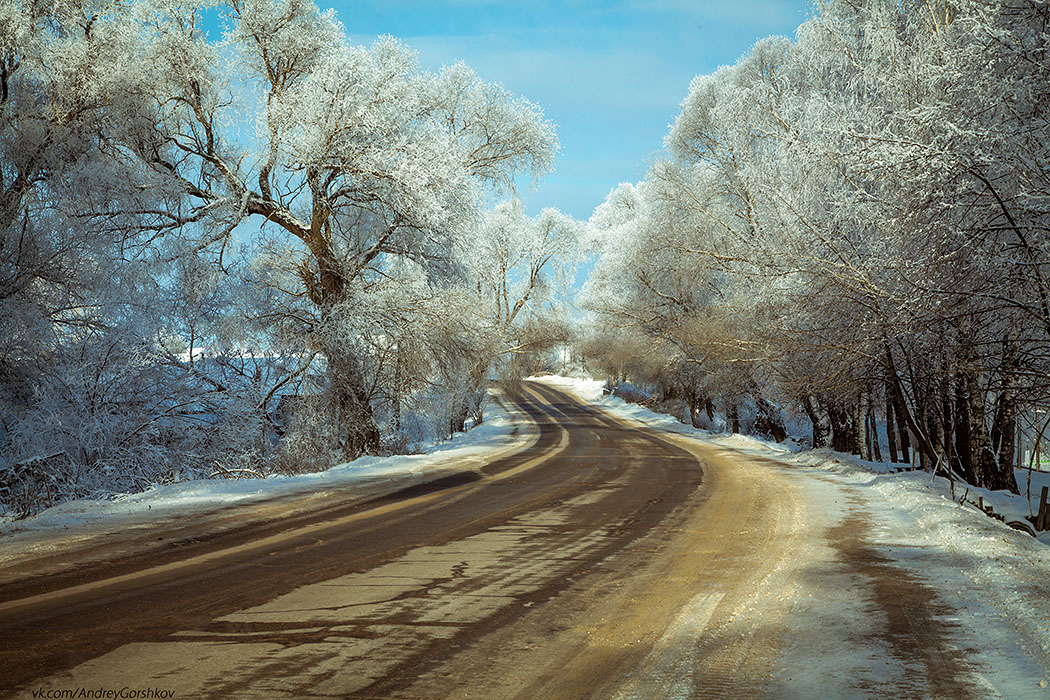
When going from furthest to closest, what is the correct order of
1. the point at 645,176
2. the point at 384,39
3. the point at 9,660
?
the point at 645,176, the point at 384,39, the point at 9,660

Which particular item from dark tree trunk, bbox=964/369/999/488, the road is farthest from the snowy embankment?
dark tree trunk, bbox=964/369/999/488

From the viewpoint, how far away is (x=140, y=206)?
1479cm

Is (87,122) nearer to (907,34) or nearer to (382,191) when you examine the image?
(382,191)

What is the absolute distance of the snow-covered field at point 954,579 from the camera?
11.6 ft

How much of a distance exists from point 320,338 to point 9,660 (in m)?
12.8

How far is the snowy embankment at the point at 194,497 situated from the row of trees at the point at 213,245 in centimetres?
255

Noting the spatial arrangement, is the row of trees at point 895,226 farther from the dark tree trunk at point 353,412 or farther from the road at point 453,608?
the dark tree trunk at point 353,412

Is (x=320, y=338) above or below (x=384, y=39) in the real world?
below

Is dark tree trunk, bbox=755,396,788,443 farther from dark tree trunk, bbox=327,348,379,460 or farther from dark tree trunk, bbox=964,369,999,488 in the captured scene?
dark tree trunk, bbox=327,348,379,460

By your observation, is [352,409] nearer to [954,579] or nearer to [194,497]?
[194,497]

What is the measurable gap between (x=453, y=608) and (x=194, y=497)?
5.70 m

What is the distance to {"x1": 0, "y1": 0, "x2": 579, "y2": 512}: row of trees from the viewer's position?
13773mm

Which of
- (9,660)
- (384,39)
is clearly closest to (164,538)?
(9,660)

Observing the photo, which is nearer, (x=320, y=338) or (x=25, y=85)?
(x=25, y=85)
